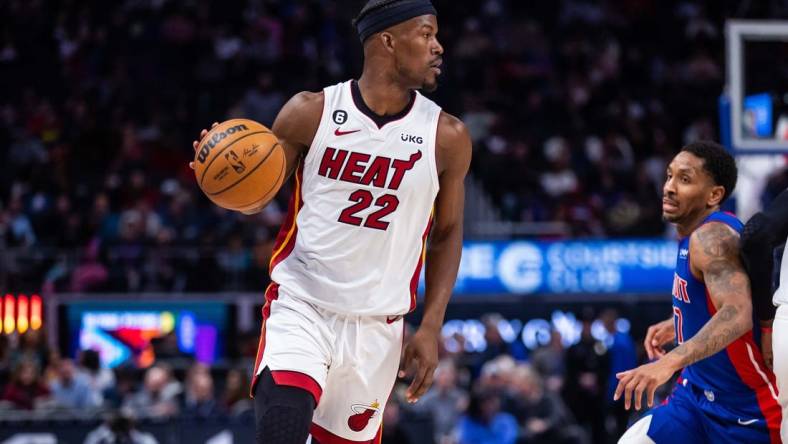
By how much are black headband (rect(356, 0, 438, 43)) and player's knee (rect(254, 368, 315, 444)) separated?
5.04 ft

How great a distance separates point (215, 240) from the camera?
16.4 metres

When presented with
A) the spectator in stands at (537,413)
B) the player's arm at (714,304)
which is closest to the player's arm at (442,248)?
the player's arm at (714,304)

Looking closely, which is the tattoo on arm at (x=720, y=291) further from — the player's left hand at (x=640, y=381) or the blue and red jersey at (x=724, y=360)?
the player's left hand at (x=640, y=381)

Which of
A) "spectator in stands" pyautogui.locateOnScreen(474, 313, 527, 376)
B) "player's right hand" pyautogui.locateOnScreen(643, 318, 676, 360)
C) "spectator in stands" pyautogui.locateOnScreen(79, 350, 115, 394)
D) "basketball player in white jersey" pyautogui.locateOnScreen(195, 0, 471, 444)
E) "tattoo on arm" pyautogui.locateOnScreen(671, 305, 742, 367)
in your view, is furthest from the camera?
"spectator in stands" pyautogui.locateOnScreen(474, 313, 527, 376)

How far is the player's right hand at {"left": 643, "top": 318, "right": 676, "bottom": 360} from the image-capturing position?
5.74 metres

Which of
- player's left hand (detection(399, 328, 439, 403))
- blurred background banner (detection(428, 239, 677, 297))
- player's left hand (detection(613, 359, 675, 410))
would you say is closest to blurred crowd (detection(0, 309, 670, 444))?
blurred background banner (detection(428, 239, 677, 297))

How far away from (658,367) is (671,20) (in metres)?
18.8

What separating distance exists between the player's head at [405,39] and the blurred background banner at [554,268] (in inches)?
437

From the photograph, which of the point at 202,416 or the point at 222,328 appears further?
the point at 222,328

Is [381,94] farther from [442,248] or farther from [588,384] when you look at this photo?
[588,384]

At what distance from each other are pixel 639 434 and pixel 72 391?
8498 mm

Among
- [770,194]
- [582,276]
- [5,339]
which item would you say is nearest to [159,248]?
[5,339]

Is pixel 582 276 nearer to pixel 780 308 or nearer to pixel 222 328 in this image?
pixel 222 328

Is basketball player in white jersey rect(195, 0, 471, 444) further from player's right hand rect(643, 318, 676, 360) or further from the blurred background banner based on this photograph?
the blurred background banner
